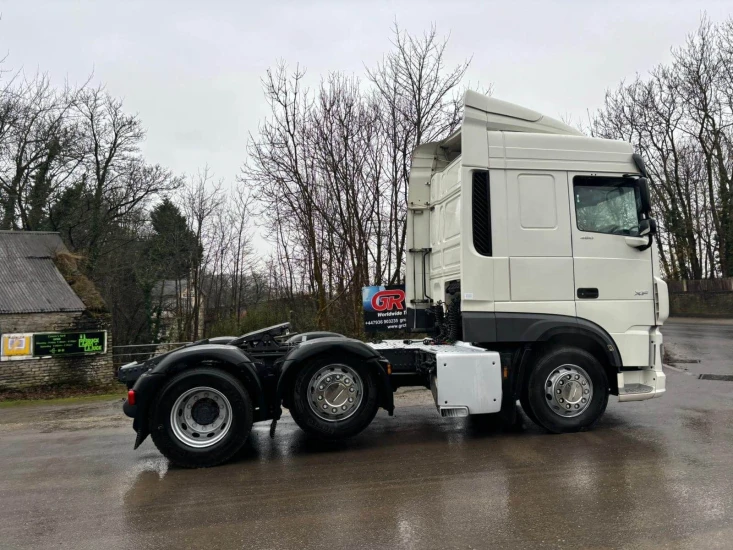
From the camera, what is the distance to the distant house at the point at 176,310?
30906mm

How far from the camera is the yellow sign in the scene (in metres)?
14.9

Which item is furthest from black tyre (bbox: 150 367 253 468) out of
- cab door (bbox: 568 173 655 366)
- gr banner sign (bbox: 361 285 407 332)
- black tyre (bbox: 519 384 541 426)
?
gr banner sign (bbox: 361 285 407 332)

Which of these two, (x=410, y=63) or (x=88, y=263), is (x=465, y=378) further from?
(x=88, y=263)

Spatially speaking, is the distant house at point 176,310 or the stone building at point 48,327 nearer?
the stone building at point 48,327

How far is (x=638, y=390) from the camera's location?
693 centimetres

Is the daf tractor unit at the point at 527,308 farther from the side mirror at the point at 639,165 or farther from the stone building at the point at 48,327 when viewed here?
the stone building at the point at 48,327

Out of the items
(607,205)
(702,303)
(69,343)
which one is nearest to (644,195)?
(607,205)

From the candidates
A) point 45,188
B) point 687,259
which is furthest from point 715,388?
point 687,259

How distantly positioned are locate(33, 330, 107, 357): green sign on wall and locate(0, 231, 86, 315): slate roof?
0.69 meters

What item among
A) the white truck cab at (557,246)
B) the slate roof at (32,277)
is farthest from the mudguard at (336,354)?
the slate roof at (32,277)

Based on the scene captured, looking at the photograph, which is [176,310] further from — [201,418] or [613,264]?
[613,264]

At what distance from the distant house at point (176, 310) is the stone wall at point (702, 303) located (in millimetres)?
26565

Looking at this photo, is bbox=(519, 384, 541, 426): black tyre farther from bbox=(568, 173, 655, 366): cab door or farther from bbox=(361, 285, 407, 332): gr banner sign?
bbox=(361, 285, 407, 332): gr banner sign

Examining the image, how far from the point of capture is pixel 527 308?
22.3 ft
